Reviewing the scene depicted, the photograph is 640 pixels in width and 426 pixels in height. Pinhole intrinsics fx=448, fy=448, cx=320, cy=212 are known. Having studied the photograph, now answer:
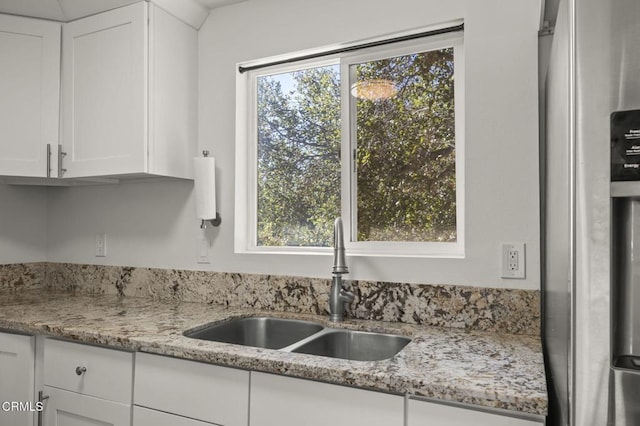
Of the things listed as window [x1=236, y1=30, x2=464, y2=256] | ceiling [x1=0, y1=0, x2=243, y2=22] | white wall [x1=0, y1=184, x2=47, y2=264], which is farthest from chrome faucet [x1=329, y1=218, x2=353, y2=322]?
white wall [x1=0, y1=184, x2=47, y2=264]

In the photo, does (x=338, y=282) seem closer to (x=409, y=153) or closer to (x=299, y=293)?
(x=299, y=293)

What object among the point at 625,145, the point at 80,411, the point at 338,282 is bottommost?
the point at 80,411

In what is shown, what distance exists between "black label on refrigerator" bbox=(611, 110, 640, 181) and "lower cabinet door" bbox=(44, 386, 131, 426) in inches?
61.5

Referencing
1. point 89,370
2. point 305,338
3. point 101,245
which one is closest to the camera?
point 89,370

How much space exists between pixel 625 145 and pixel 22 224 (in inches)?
117

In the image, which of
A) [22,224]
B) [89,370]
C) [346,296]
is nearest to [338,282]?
[346,296]

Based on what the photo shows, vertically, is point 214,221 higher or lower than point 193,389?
higher

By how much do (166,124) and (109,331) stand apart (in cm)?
99

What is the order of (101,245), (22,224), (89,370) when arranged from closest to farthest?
(89,370) < (101,245) < (22,224)

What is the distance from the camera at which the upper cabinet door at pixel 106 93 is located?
2.03 metres

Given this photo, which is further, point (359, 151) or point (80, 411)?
point (359, 151)

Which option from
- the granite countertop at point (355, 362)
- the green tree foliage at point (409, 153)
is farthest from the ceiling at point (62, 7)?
the granite countertop at point (355, 362)

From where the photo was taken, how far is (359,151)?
2008mm

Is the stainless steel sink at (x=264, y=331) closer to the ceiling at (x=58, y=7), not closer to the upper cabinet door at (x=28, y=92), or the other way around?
the upper cabinet door at (x=28, y=92)
